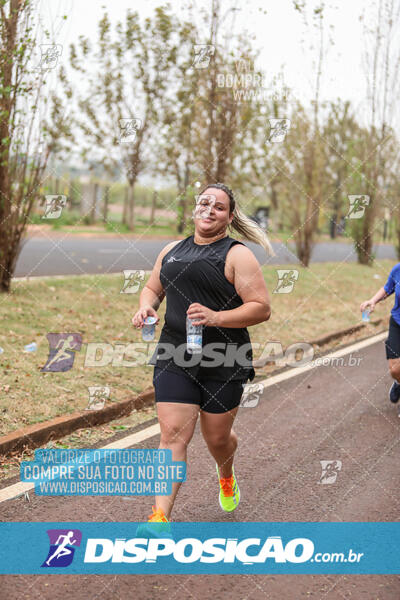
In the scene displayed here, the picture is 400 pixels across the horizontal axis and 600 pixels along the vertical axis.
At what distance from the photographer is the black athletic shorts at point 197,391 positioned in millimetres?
3727

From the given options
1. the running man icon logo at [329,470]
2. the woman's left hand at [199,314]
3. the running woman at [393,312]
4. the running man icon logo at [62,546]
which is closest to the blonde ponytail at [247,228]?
the woman's left hand at [199,314]

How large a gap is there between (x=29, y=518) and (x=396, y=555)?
2095 millimetres

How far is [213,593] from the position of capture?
133 inches

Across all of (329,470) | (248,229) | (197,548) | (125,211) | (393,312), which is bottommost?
(125,211)

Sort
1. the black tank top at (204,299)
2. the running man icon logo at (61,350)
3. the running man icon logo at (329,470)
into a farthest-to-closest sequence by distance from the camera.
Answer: the running man icon logo at (61,350)
the running man icon logo at (329,470)
the black tank top at (204,299)

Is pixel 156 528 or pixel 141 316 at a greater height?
pixel 141 316

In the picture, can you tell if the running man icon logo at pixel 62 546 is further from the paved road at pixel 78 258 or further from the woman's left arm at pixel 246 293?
the paved road at pixel 78 258

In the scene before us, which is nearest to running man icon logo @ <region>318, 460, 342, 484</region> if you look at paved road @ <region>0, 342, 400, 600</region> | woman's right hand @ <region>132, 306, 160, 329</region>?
paved road @ <region>0, 342, 400, 600</region>

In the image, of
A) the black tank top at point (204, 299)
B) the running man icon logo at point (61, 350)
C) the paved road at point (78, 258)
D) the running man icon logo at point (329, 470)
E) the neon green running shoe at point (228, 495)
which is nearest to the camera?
the black tank top at point (204, 299)

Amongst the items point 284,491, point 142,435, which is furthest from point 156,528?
point 142,435

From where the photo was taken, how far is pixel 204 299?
3.75 metres

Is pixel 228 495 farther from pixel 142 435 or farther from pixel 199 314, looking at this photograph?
pixel 142 435

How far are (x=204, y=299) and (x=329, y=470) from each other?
81.3 inches

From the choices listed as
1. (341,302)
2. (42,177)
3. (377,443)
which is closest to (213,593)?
(377,443)
